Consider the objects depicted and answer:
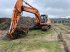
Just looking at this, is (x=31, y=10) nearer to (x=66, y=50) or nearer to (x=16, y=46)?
(x=16, y=46)

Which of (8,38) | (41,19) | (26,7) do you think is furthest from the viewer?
(41,19)

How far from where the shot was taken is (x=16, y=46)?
862 inches

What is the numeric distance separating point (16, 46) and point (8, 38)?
21.0 ft

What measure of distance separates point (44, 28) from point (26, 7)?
20.8ft

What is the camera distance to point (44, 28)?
36062mm

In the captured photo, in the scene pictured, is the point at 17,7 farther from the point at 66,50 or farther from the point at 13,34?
the point at 66,50

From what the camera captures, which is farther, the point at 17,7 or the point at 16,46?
the point at 17,7

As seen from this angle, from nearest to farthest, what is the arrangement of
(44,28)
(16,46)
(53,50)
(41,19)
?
(53,50) < (16,46) < (44,28) < (41,19)

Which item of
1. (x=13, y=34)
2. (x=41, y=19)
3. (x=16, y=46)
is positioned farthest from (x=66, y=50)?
(x=41, y=19)

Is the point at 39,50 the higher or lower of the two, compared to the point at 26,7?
lower

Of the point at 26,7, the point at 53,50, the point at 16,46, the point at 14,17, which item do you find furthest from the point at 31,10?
the point at 53,50

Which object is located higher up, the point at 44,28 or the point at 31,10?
the point at 31,10

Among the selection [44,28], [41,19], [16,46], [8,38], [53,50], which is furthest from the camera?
[41,19]

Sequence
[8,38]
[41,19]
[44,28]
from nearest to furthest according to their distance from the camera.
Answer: [8,38] < [44,28] < [41,19]
